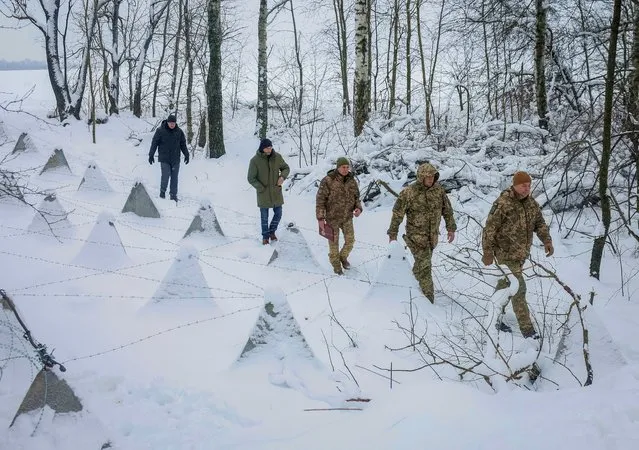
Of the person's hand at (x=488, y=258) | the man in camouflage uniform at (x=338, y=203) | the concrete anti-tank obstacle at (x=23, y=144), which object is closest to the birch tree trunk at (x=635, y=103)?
the person's hand at (x=488, y=258)

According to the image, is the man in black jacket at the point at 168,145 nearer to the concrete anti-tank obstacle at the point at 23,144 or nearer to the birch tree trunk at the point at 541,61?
the concrete anti-tank obstacle at the point at 23,144

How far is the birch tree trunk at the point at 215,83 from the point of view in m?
12.4

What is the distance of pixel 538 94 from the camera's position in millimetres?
9719

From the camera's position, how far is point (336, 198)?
20.9 ft

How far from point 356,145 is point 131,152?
8.26 m

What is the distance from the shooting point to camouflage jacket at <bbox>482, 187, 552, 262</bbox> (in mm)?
4742

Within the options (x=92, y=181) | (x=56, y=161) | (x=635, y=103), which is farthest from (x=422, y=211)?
(x=56, y=161)

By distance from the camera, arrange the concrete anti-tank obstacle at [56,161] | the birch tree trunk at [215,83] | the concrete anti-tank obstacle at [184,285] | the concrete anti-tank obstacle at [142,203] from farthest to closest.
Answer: the birch tree trunk at [215,83], the concrete anti-tank obstacle at [56,161], the concrete anti-tank obstacle at [142,203], the concrete anti-tank obstacle at [184,285]

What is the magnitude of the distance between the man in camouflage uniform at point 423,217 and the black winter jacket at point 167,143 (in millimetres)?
5662

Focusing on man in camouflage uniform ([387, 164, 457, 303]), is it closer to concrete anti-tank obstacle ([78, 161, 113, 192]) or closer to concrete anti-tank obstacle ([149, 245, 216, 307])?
concrete anti-tank obstacle ([149, 245, 216, 307])

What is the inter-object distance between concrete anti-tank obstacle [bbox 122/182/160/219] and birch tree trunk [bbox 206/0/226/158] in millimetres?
5076

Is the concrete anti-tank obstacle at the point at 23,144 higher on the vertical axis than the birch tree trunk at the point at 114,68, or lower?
lower

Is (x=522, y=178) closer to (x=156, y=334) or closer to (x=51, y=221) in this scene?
(x=156, y=334)

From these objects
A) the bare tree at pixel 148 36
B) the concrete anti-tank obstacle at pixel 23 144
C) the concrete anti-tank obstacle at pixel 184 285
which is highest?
the bare tree at pixel 148 36
